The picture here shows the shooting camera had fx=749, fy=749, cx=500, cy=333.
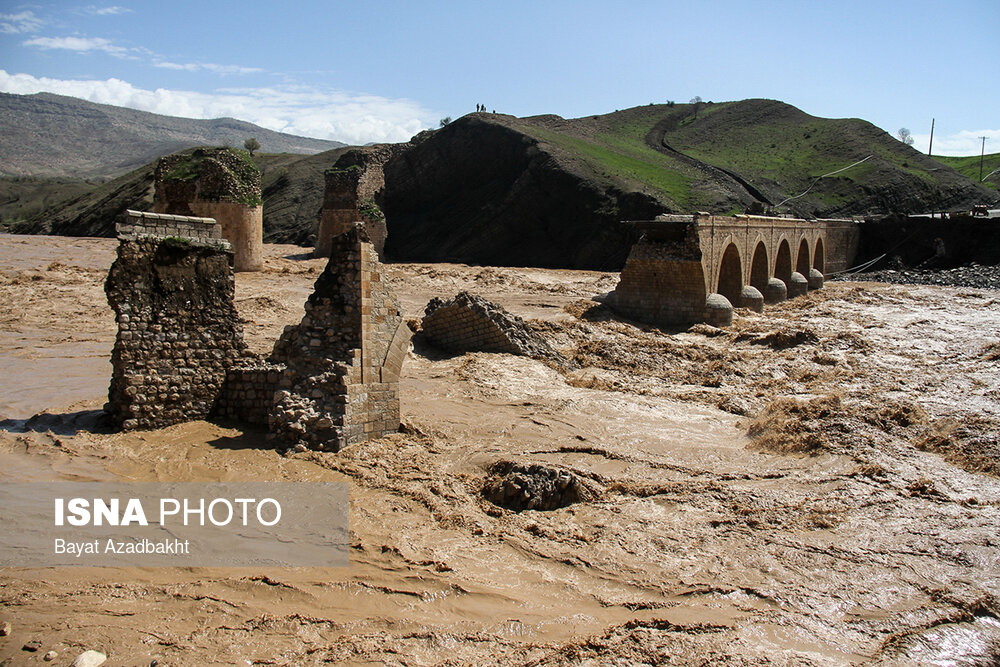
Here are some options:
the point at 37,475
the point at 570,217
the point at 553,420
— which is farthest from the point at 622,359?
the point at 570,217

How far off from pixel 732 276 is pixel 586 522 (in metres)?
16.5

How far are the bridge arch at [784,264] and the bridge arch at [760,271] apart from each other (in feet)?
5.72

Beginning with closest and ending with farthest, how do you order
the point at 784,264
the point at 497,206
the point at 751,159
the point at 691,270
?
the point at 691,270 → the point at 784,264 → the point at 497,206 → the point at 751,159

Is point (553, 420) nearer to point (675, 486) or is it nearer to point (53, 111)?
point (675, 486)

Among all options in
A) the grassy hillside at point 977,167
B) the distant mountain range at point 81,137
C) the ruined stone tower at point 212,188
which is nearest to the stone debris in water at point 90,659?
the ruined stone tower at point 212,188

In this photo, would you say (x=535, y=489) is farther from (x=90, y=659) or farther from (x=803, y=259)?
(x=803, y=259)

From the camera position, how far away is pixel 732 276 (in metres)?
22.0

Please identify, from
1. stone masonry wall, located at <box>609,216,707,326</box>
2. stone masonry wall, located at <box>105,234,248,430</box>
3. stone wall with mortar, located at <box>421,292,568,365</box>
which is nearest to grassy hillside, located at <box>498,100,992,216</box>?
stone masonry wall, located at <box>609,216,707,326</box>

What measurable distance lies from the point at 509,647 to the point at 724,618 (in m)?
1.65

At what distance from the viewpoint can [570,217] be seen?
107 ft

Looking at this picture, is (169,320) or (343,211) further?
(343,211)

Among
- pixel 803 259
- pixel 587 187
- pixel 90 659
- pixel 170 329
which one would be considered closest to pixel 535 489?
pixel 90 659

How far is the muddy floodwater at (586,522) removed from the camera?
494cm

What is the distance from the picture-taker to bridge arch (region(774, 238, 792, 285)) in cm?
2624
